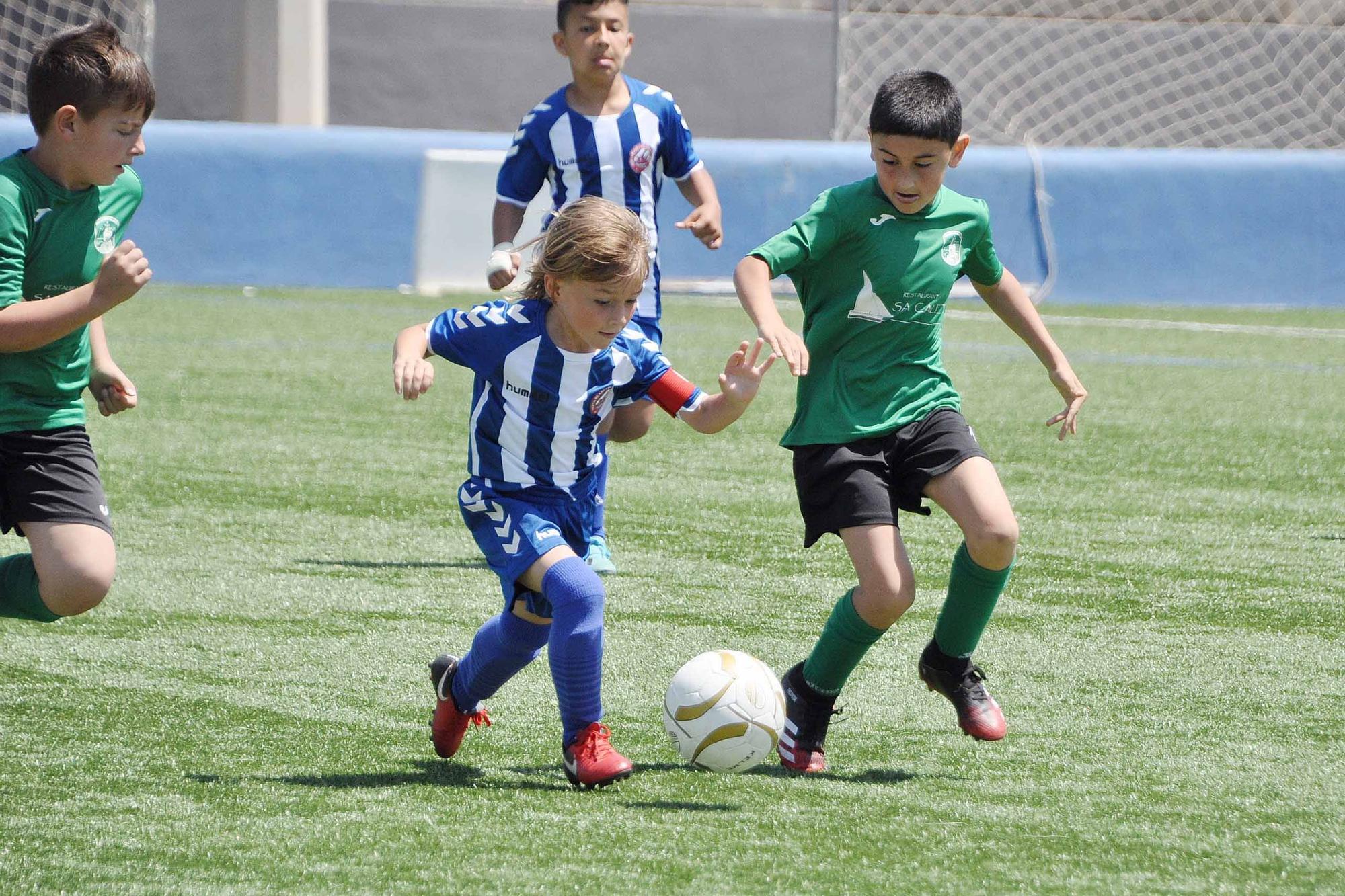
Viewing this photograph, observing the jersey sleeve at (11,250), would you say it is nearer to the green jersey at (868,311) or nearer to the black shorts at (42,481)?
the black shorts at (42,481)

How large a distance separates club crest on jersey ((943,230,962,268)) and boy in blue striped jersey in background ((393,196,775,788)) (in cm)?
69

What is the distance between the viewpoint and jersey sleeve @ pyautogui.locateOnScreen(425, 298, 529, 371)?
335 cm

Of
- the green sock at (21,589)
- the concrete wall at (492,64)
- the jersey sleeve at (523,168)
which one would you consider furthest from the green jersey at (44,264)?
the concrete wall at (492,64)

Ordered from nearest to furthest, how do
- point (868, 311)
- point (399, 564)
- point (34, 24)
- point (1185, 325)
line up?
point (868, 311)
point (399, 564)
point (1185, 325)
point (34, 24)

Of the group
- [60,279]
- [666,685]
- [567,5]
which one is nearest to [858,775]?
[666,685]

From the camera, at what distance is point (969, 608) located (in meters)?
3.60

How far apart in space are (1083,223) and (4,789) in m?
12.6

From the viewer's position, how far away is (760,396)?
30.4ft

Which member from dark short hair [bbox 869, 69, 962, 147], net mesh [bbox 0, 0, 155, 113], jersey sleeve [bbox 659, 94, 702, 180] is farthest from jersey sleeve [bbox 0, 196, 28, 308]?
net mesh [bbox 0, 0, 155, 113]

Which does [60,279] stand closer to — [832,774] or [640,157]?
[832,774]

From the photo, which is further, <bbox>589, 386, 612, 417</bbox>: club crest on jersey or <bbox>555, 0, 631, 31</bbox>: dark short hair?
<bbox>555, 0, 631, 31</bbox>: dark short hair

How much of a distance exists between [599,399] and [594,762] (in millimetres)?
711

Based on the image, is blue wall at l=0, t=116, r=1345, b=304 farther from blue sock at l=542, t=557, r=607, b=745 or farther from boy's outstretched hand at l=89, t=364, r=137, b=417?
blue sock at l=542, t=557, r=607, b=745

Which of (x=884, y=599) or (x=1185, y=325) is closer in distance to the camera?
(x=884, y=599)
